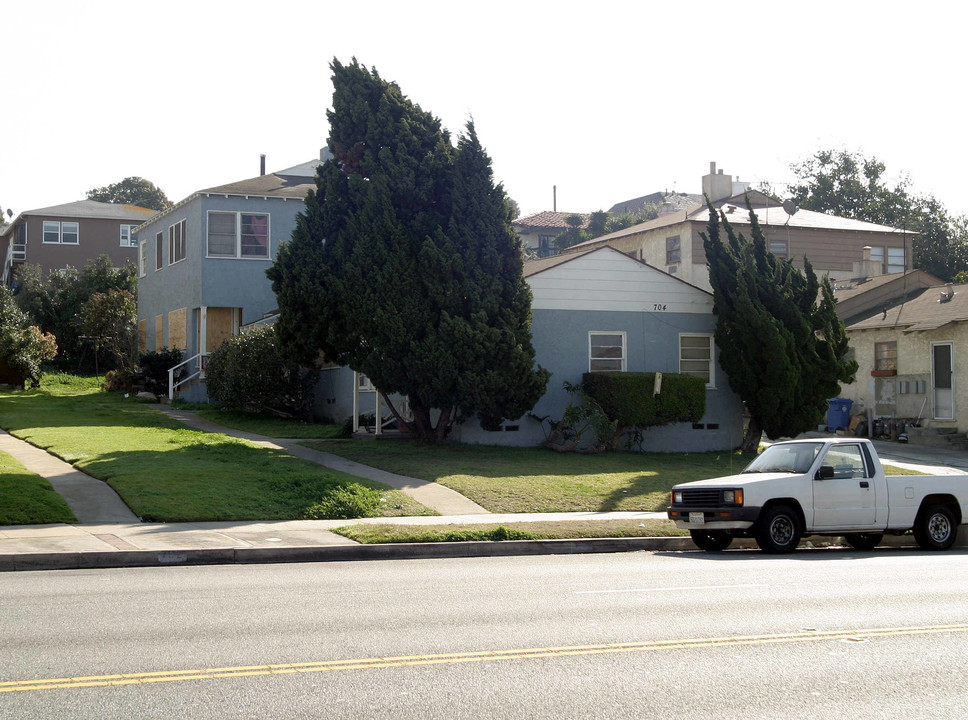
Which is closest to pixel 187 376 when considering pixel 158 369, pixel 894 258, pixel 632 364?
pixel 158 369

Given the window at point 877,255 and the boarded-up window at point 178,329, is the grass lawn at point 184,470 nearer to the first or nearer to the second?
the boarded-up window at point 178,329

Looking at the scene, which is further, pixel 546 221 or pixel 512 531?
pixel 546 221

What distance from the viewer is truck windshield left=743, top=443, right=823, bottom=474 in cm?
1473

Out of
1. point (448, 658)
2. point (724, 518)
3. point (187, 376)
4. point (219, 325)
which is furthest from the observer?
→ point (219, 325)

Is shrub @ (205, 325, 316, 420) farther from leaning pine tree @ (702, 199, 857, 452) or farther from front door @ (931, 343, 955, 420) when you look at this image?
front door @ (931, 343, 955, 420)

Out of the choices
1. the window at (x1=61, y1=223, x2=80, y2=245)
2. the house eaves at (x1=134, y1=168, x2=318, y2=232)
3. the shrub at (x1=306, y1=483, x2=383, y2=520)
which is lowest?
the shrub at (x1=306, y1=483, x2=383, y2=520)

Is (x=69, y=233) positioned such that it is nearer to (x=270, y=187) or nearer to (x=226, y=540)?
(x=270, y=187)

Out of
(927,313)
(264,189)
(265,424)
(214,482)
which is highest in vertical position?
(264,189)

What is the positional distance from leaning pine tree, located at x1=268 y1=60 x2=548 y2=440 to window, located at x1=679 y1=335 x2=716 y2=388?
5.05 meters

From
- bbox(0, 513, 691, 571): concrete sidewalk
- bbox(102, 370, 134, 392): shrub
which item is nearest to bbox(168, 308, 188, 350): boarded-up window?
bbox(102, 370, 134, 392): shrub

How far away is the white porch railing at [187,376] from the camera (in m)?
32.8

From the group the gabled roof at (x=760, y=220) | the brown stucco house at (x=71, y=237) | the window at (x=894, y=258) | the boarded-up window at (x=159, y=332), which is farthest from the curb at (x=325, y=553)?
the brown stucco house at (x=71, y=237)

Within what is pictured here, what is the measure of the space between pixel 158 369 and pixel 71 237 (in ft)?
88.8

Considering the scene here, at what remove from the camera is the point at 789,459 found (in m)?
15.0
